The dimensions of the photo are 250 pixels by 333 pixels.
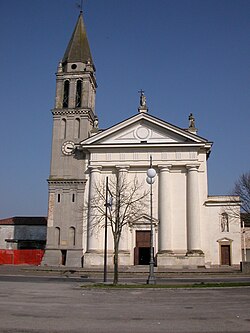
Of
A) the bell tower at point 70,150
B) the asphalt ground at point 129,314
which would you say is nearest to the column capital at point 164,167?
the bell tower at point 70,150

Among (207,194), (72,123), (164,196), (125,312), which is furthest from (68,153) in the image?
(125,312)

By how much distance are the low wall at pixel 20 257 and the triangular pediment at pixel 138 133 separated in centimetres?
1540

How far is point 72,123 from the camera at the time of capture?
5138cm

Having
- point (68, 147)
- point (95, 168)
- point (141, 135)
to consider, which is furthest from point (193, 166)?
point (68, 147)

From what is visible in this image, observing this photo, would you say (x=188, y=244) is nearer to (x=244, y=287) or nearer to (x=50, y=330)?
(x=244, y=287)

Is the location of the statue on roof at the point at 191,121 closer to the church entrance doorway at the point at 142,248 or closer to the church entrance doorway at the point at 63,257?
the church entrance doorway at the point at 142,248

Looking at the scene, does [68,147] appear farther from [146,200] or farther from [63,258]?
[63,258]

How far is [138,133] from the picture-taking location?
159ft

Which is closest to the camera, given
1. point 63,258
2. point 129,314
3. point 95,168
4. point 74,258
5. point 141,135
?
point 129,314

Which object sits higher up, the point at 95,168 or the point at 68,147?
the point at 68,147

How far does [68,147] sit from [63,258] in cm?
1345

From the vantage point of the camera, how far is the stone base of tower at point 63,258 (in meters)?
46.0

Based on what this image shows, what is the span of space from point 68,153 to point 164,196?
1313 centimetres

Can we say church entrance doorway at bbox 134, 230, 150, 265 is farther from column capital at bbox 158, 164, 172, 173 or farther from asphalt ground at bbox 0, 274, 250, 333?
asphalt ground at bbox 0, 274, 250, 333
